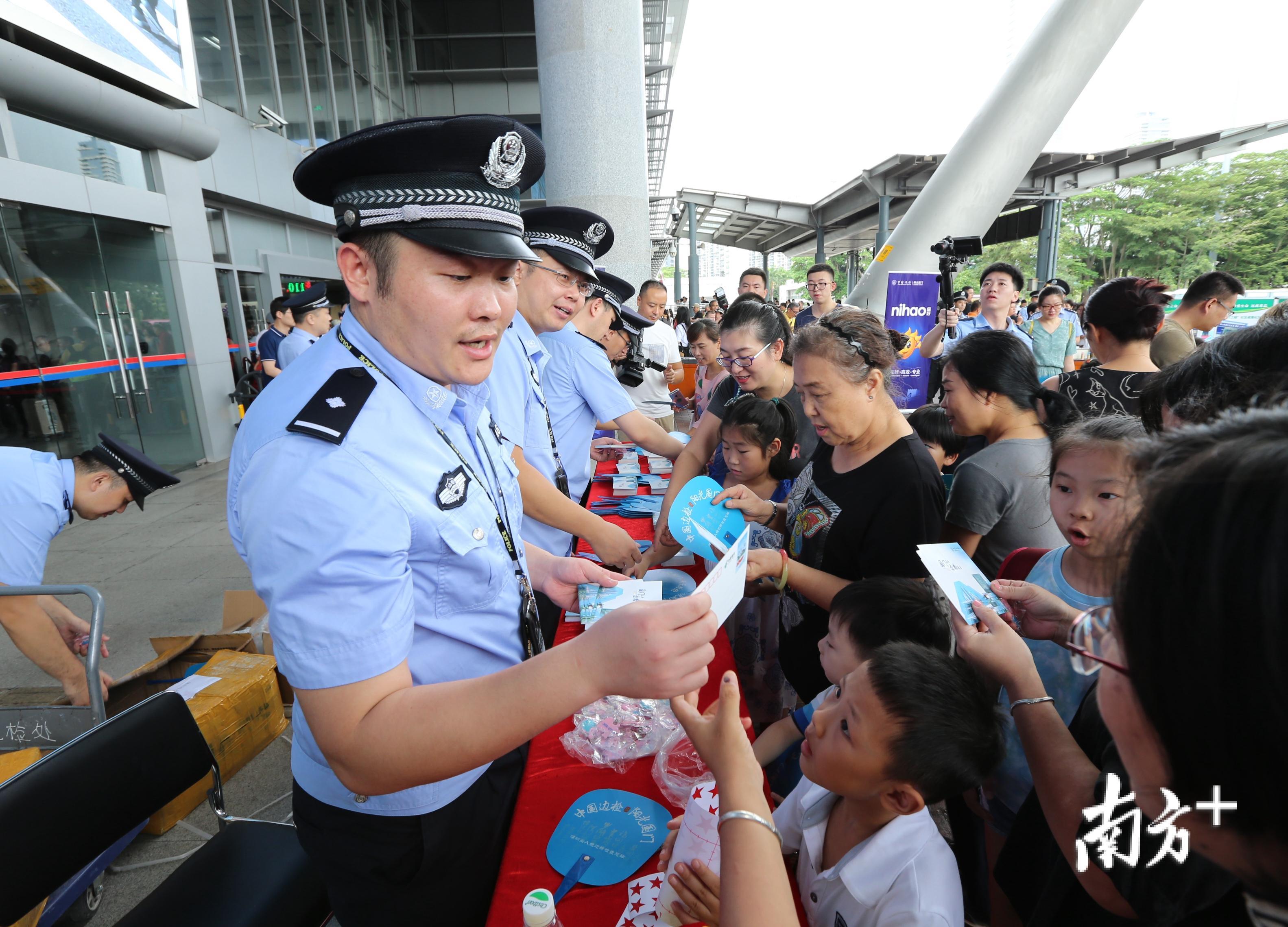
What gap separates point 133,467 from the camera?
2.74 m

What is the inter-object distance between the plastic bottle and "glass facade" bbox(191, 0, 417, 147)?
34.6 ft

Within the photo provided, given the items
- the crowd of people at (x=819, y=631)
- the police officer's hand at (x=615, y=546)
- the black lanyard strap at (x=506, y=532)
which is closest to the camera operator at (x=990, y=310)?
the crowd of people at (x=819, y=631)

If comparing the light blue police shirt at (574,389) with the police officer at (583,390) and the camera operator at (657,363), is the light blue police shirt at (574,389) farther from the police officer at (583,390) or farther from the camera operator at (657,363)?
the camera operator at (657,363)

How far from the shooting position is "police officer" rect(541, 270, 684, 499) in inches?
126

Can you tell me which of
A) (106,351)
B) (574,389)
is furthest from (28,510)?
(106,351)

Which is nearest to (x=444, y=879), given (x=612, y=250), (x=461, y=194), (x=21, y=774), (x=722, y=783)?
(x=722, y=783)

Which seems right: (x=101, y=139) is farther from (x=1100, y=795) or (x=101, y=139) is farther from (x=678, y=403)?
(x=1100, y=795)

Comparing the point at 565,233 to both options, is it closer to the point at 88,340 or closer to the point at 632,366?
the point at 632,366

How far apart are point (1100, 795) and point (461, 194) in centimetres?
140

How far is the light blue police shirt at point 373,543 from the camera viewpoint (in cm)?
82

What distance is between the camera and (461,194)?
1040mm

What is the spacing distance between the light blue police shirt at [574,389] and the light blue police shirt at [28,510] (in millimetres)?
2053

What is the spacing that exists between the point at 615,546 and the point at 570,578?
0.57 m

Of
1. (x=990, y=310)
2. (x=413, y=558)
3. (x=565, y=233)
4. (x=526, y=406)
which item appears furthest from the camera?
(x=990, y=310)
